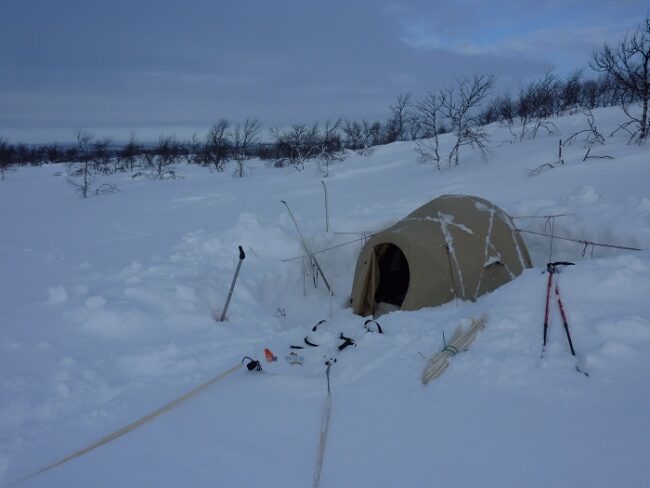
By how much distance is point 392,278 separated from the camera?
7473 millimetres

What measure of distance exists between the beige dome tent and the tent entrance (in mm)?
291

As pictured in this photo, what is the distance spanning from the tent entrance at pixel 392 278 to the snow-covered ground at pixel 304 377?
81cm

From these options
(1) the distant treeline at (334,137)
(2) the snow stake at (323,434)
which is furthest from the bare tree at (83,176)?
(2) the snow stake at (323,434)

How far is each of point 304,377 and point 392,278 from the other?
12.2ft

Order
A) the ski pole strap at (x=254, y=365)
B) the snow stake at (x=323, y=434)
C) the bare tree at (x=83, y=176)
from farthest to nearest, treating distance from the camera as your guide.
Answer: the bare tree at (x=83, y=176), the ski pole strap at (x=254, y=365), the snow stake at (x=323, y=434)

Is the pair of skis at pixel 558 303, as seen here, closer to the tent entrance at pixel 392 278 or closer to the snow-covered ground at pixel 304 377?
the snow-covered ground at pixel 304 377

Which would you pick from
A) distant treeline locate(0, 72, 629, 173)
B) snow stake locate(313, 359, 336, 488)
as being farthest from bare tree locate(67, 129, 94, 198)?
snow stake locate(313, 359, 336, 488)

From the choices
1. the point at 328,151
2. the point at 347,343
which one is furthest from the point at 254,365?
the point at 328,151

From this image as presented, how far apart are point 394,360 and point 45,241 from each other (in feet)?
26.3

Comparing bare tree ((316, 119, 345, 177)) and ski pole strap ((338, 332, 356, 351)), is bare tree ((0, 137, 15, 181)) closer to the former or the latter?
bare tree ((316, 119, 345, 177))

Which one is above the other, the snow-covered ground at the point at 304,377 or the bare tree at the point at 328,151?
the bare tree at the point at 328,151

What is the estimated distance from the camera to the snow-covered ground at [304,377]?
109 inches

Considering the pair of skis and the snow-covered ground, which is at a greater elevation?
the pair of skis

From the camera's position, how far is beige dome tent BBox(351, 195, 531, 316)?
5820mm
